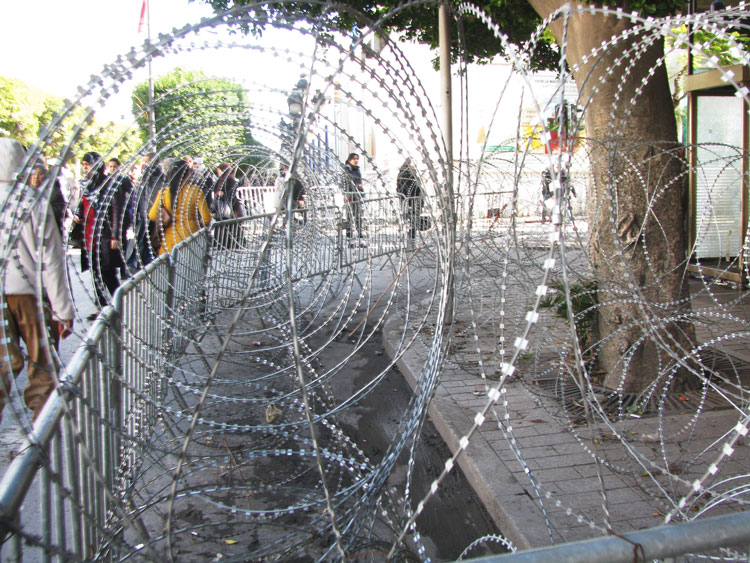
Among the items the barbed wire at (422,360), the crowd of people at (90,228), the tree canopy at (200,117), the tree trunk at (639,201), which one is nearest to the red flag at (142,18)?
the crowd of people at (90,228)

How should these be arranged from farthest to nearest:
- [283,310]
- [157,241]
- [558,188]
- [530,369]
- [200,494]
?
1. [157,241]
2. [283,310]
3. [530,369]
4. [200,494]
5. [558,188]

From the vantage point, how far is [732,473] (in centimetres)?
353

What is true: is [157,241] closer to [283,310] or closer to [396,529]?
[283,310]

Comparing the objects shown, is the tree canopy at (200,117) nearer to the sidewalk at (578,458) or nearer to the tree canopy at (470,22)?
the tree canopy at (470,22)

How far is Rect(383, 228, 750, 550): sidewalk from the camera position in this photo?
311cm

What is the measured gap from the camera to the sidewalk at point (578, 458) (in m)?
3.11

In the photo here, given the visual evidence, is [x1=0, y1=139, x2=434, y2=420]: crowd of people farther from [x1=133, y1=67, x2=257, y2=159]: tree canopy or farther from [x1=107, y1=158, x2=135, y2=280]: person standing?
[x1=133, y1=67, x2=257, y2=159]: tree canopy

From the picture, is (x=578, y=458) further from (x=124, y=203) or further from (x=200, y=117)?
(x=124, y=203)

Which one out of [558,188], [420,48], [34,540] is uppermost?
[420,48]

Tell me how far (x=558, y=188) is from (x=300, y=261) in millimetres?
7441

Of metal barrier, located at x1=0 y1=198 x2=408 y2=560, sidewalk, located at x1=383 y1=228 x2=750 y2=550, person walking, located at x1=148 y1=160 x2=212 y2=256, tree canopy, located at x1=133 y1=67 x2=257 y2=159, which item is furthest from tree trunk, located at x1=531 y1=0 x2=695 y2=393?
person walking, located at x1=148 y1=160 x2=212 y2=256

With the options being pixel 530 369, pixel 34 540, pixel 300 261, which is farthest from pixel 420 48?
pixel 34 540

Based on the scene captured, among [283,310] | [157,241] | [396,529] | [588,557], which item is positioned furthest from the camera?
[157,241]

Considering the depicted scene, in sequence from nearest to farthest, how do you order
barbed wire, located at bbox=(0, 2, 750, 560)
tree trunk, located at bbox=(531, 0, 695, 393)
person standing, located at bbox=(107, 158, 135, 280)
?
barbed wire, located at bbox=(0, 2, 750, 560) → tree trunk, located at bbox=(531, 0, 695, 393) → person standing, located at bbox=(107, 158, 135, 280)
